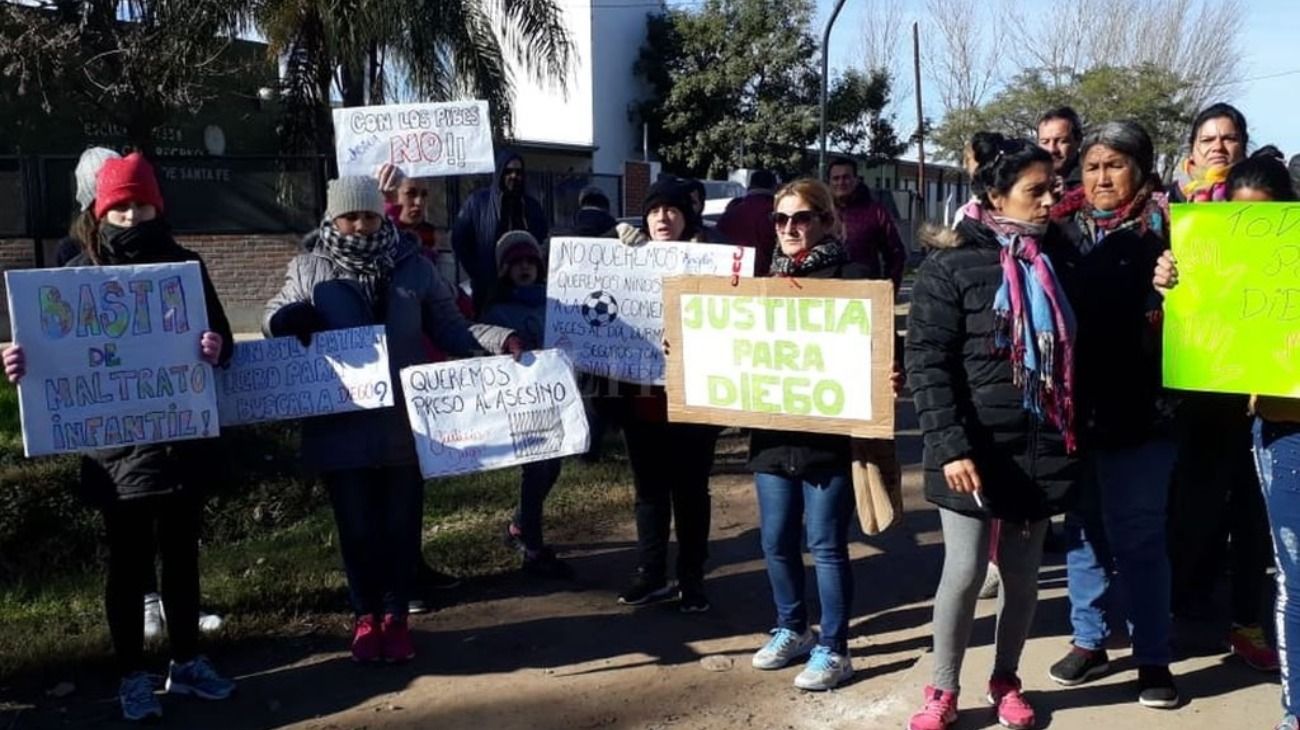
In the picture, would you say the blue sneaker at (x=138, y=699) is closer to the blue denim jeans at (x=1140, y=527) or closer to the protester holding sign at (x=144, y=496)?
the protester holding sign at (x=144, y=496)

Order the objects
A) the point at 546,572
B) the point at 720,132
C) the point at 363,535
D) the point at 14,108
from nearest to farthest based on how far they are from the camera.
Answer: the point at 363,535, the point at 546,572, the point at 14,108, the point at 720,132

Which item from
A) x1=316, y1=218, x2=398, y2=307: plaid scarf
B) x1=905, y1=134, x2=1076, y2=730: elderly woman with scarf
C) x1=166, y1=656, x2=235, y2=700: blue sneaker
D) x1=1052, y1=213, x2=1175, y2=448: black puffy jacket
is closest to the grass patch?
x1=166, y1=656, x2=235, y2=700: blue sneaker

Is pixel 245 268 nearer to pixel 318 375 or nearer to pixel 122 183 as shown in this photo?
pixel 318 375

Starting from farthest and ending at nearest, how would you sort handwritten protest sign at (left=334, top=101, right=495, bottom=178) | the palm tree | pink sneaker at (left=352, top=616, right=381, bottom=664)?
1. the palm tree
2. handwritten protest sign at (left=334, top=101, right=495, bottom=178)
3. pink sneaker at (left=352, top=616, right=381, bottom=664)

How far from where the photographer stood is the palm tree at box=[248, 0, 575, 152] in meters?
12.6

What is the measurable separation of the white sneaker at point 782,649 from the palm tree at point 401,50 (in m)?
9.65

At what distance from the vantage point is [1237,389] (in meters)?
3.53

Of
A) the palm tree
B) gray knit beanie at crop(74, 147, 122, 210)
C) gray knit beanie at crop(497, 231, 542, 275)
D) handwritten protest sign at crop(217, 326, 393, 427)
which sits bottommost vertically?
handwritten protest sign at crop(217, 326, 393, 427)

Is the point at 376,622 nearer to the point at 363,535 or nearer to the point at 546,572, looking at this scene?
the point at 363,535

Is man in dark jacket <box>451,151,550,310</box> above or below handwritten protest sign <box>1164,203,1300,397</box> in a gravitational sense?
above

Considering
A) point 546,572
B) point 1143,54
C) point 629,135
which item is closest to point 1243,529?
point 546,572

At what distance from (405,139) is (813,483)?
8.68 ft

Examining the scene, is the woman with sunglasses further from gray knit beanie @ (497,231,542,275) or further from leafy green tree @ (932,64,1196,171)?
leafy green tree @ (932,64,1196,171)

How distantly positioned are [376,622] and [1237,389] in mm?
3169
